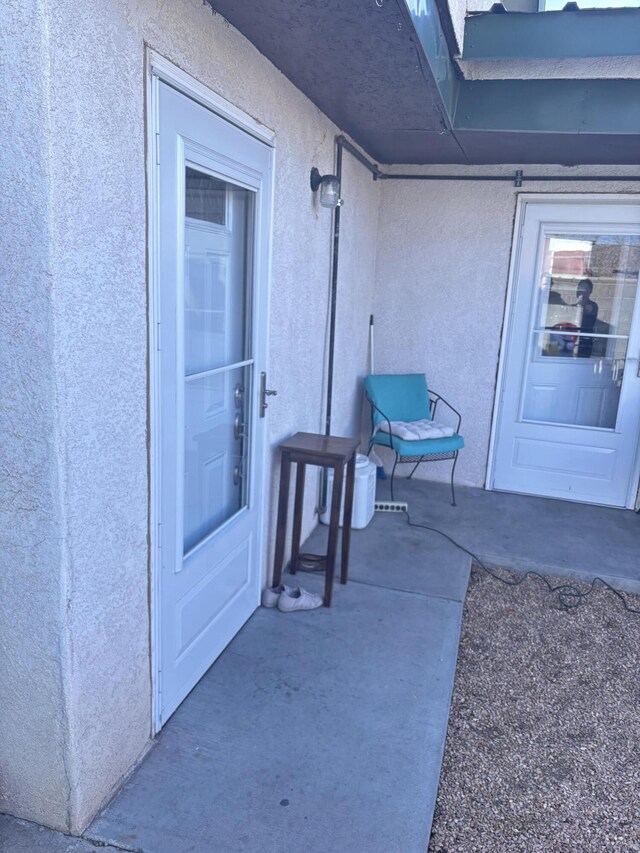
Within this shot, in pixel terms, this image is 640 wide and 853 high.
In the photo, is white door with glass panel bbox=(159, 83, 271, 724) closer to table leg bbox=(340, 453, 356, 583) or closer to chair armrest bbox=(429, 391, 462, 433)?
table leg bbox=(340, 453, 356, 583)

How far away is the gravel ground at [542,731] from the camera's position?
1.90 meters

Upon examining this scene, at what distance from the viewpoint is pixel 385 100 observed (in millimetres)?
2930

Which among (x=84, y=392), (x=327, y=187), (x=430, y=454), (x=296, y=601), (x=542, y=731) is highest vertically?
(x=327, y=187)

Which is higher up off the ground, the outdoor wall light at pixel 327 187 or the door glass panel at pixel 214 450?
the outdoor wall light at pixel 327 187

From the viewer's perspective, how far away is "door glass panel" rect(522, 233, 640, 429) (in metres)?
4.46

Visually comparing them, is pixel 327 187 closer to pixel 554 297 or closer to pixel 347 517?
pixel 347 517

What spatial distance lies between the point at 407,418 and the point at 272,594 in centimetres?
208

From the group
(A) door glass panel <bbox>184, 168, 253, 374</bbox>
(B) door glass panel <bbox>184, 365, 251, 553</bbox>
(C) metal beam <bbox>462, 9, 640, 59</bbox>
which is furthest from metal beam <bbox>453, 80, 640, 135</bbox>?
(B) door glass panel <bbox>184, 365, 251, 553</bbox>

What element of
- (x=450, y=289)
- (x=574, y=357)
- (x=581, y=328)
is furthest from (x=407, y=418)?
(x=581, y=328)

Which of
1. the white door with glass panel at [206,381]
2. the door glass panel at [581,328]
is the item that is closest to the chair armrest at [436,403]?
the door glass panel at [581,328]

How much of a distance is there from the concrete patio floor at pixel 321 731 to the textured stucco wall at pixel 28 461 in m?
0.22

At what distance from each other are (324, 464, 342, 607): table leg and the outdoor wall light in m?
1.28

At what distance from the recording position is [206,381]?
231 cm

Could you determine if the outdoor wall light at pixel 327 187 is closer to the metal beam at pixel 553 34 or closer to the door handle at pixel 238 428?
the metal beam at pixel 553 34
